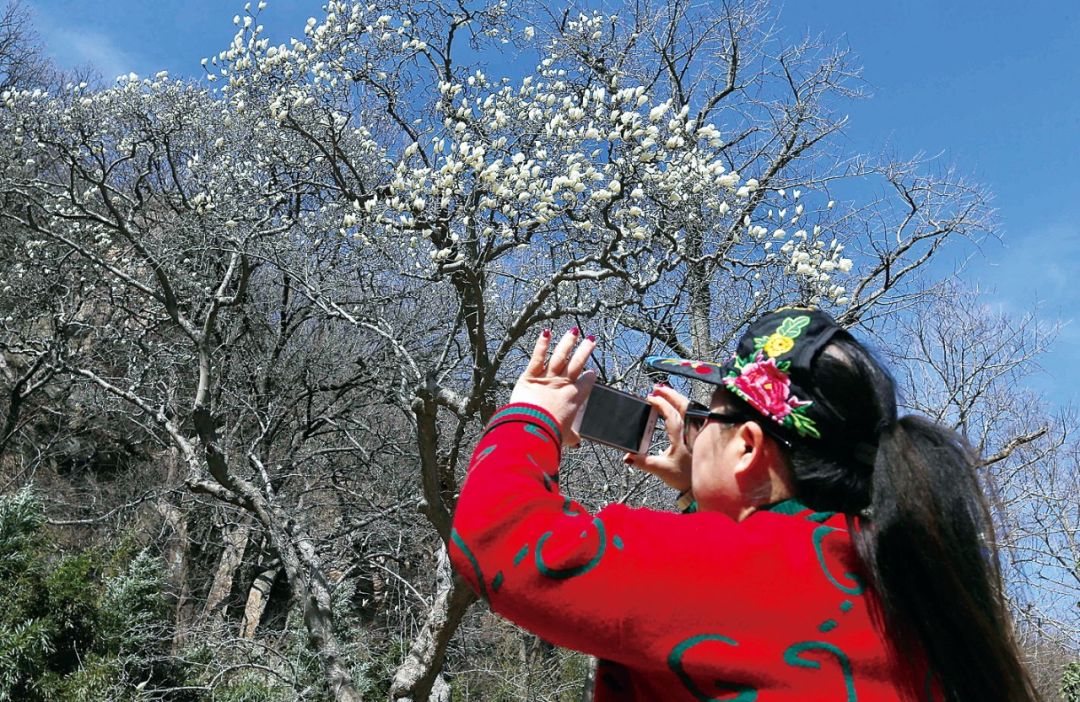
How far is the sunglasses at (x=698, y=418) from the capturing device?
117 cm

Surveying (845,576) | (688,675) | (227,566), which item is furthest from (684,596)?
(227,566)

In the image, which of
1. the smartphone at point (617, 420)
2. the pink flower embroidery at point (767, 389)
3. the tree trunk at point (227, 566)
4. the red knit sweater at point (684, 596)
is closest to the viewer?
the red knit sweater at point (684, 596)

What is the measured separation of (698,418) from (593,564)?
13.9 inches

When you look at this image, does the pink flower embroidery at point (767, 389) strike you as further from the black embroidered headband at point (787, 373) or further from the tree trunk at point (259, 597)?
the tree trunk at point (259, 597)

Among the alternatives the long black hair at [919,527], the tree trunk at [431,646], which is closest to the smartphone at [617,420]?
the long black hair at [919,527]

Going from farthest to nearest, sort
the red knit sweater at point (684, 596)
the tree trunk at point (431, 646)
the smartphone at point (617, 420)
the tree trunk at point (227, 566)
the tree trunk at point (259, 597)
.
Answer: the tree trunk at point (259, 597)
the tree trunk at point (227, 566)
the tree trunk at point (431, 646)
the smartphone at point (617, 420)
the red knit sweater at point (684, 596)

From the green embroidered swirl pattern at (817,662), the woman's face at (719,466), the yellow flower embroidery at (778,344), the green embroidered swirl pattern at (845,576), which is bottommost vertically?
the green embroidered swirl pattern at (817,662)

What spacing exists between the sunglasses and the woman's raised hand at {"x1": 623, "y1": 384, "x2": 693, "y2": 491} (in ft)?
0.05

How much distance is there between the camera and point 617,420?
4.25 ft

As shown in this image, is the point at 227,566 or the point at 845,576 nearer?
the point at 845,576

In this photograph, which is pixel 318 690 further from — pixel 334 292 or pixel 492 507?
pixel 492 507

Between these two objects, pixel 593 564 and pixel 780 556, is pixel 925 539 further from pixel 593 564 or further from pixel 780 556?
pixel 593 564

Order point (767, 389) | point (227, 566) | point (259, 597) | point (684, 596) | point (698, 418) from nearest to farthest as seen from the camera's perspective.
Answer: point (684, 596) < point (767, 389) < point (698, 418) < point (227, 566) < point (259, 597)

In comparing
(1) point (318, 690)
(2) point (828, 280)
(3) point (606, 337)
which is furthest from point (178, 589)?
(2) point (828, 280)
